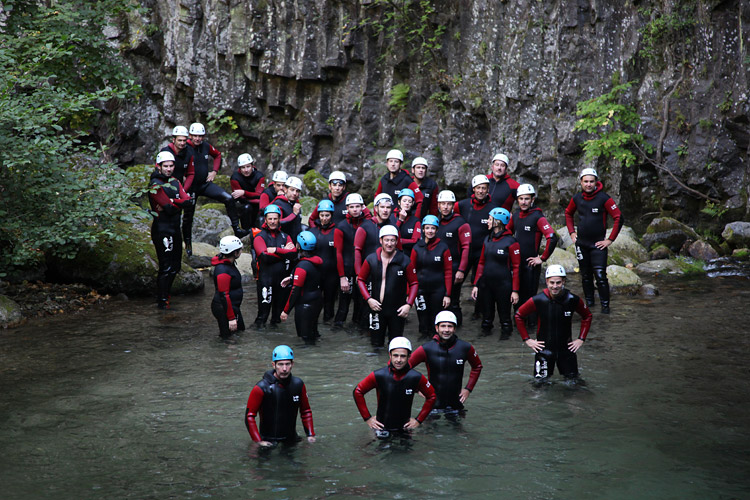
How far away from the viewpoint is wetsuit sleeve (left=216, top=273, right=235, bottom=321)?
10141mm

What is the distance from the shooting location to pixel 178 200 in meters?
12.3

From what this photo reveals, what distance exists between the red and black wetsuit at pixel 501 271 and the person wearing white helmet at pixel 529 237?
292 mm

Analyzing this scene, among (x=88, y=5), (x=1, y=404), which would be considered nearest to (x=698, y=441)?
(x=1, y=404)

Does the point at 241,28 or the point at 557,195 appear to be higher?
the point at 241,28

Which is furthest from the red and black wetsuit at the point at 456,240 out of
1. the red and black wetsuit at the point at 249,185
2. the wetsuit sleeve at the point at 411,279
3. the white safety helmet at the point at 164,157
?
the white safety helmet at the point at 164,157

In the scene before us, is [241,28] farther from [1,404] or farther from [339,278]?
[1,404]

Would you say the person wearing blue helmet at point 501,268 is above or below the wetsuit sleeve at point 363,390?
above

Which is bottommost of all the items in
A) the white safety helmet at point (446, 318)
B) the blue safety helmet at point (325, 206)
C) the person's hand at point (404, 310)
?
the person's hand at point (404, 310)

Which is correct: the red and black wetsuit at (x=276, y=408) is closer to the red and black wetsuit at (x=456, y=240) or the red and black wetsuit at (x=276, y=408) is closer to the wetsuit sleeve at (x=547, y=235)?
the red and black wetsuit at (x=456, y=240)

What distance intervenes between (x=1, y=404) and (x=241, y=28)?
20749 millimetres

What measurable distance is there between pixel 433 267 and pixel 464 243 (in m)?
0.91

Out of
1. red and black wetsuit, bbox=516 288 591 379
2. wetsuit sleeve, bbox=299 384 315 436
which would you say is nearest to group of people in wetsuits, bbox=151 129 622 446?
red and black wetsuit, bbox=516 288 591 379

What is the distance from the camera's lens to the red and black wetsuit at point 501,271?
35.3 ft

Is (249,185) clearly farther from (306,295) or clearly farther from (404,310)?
(404,310)
